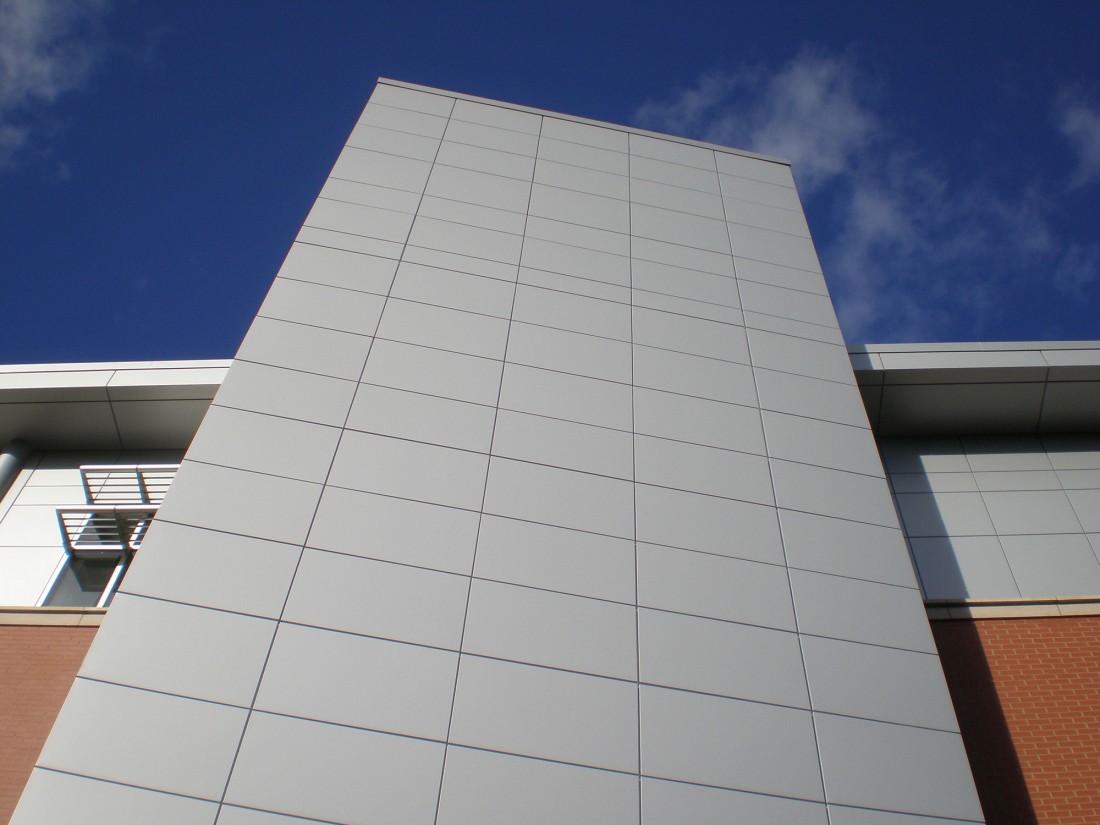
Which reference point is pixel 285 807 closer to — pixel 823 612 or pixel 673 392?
pixel 823 612

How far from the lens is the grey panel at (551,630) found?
670cm

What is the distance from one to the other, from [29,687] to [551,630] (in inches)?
194

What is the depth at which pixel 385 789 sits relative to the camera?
570 cm

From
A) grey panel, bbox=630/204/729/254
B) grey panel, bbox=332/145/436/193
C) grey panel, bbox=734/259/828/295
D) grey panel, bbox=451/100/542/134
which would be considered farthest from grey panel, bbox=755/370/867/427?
grey panel, bbox=451/100/542/134

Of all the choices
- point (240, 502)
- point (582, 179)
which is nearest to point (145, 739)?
point (240, 502)

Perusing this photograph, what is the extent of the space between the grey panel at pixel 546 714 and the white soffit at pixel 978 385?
6943mm

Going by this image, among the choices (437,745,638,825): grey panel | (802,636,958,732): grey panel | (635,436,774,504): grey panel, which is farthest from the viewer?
(635,436,774,504): grey panel

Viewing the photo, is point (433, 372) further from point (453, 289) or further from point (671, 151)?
point (671, 151)

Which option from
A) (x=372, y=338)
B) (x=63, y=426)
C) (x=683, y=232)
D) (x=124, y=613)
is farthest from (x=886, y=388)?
(x=63, y=426)

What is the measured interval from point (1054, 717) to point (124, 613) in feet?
29.2

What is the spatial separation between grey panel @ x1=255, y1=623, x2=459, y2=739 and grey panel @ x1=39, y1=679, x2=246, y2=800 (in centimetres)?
37

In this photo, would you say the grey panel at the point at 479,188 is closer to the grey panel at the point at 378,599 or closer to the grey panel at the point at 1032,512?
the grey panel at the point at 378,599

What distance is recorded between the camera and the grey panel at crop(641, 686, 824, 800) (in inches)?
245

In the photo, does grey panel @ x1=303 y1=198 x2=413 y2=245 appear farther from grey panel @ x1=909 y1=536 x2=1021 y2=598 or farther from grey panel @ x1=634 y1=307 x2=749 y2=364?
grey panel @ x1=909 y1=536 x2=1021 y2=598
